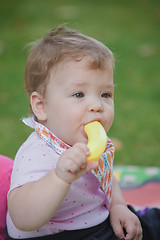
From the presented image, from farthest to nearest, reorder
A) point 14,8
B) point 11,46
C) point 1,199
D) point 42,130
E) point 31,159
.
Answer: point 14,8 → point 11,46 → point 1,199 → point 42,130 → point 31,159

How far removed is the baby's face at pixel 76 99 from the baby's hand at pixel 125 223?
409 mm

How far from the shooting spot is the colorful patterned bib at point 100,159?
1579mm

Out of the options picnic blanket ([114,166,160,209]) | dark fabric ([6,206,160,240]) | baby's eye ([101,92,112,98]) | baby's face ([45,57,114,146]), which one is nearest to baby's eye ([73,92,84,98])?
baby's face ([45,57,114,146])

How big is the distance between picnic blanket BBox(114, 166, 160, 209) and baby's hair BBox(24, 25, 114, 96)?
1161mm

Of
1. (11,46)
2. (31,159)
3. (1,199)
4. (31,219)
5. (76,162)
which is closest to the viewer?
(76,162)

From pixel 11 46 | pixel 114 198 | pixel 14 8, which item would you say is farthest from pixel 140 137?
pixel 14 8

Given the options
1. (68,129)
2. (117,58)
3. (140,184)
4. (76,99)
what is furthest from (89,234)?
(117,58)

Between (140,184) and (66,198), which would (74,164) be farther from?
(140,184)

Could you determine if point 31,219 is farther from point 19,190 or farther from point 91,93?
point 91,93

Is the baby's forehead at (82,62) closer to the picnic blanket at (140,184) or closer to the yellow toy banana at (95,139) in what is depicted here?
the yellow toy banana at (95,139)

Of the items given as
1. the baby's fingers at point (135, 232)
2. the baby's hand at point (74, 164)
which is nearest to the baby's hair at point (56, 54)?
the baby's hand at point (74, 164)

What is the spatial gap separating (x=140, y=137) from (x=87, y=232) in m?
1.91

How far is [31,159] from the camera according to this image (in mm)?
1496

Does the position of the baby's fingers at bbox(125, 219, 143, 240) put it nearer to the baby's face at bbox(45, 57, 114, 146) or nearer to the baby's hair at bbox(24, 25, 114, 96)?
the baby's face at bbox(45, 57, 114, 146)
